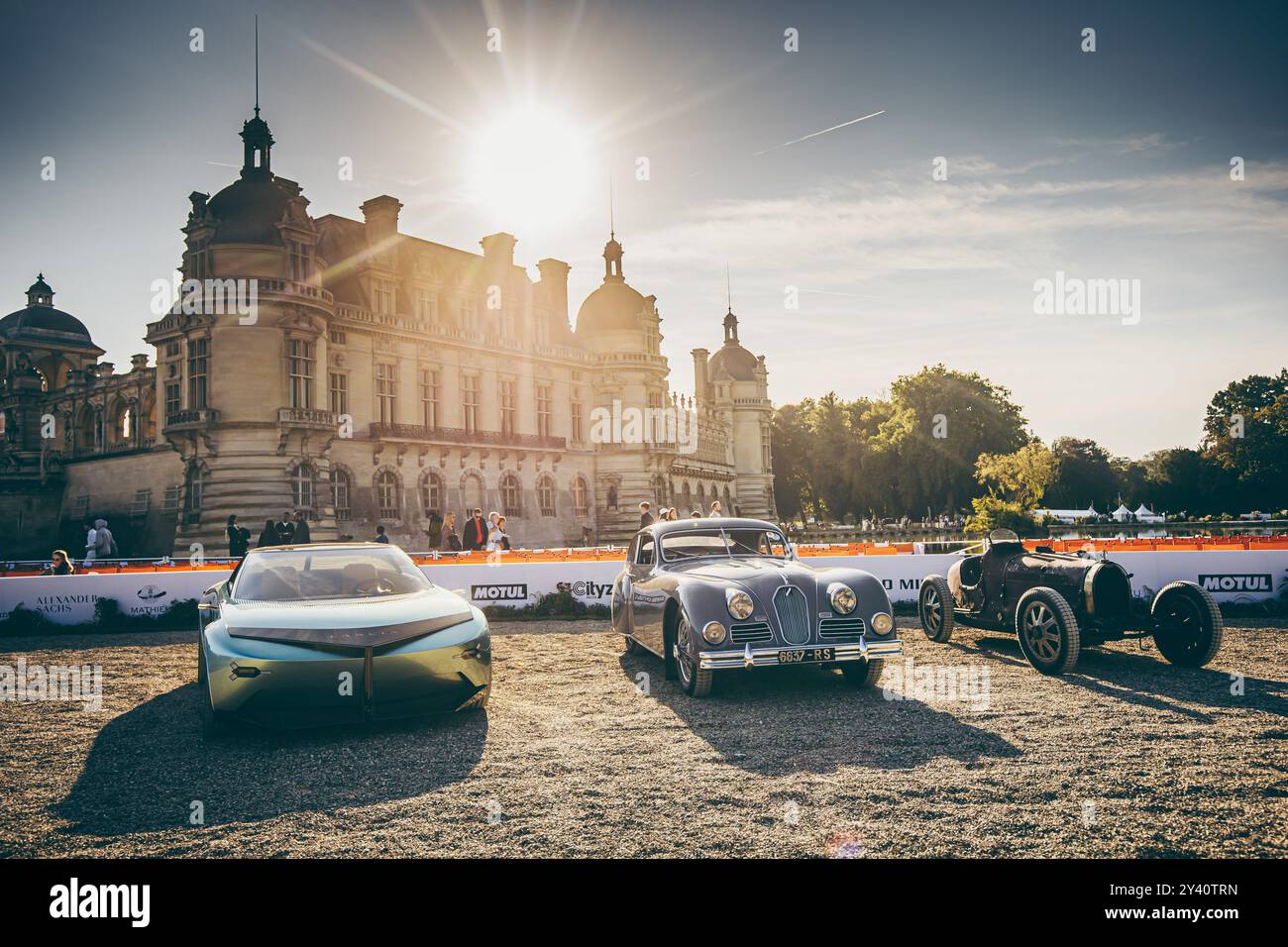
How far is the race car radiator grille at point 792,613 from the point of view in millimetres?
8797

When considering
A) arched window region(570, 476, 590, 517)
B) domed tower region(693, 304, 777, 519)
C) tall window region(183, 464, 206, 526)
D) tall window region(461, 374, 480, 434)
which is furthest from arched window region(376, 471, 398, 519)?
domed tower region(693, 304, 777, 519)

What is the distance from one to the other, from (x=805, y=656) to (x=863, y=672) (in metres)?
1.14

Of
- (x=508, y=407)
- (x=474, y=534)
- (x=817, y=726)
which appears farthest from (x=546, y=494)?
(x=817, y=726)

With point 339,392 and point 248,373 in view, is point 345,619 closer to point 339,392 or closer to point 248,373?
point 248,373

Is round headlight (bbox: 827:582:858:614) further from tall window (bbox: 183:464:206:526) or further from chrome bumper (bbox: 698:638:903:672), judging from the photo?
tall window (bbox: 183:464:206:526)

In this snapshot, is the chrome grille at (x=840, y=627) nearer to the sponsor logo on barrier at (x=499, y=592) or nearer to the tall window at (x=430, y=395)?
the sponsor logo on barrier at (x=499, y=592)

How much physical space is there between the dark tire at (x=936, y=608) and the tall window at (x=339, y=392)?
34.3 m

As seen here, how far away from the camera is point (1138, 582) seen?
1539cm

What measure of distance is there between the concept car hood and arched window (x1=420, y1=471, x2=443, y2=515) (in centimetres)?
3710

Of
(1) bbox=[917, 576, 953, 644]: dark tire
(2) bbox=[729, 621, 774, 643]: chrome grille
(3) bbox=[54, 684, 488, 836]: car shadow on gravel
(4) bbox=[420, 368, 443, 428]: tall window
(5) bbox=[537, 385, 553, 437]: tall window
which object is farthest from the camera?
(5) bbox=[537, 385, 553, 437]: tall window

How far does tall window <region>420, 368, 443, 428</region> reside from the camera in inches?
1815

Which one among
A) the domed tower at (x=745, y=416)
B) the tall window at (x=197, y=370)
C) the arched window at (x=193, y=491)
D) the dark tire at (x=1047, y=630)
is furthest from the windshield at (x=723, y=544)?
the domed tower at (x=745, y=416)
